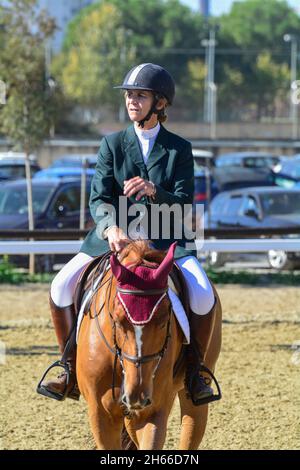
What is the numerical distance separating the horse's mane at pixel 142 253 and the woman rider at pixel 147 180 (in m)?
0.49

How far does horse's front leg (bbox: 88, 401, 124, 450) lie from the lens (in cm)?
470

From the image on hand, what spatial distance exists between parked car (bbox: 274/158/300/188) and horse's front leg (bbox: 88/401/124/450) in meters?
20.2

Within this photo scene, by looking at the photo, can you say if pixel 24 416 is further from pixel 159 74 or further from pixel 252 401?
pixel 159 74

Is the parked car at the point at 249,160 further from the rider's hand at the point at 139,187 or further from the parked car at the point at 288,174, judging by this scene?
the rider's hand at the point at 139,187

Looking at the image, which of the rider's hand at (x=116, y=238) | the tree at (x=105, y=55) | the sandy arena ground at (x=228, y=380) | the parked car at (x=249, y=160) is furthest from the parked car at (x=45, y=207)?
the tree at (x=105, y=55)

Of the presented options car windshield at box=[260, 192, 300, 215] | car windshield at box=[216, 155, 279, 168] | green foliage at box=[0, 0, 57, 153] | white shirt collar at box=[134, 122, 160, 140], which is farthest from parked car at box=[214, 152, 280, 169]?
white shirt collar at box=[134, 122, 160, 140]

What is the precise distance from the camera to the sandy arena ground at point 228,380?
650 centimetres

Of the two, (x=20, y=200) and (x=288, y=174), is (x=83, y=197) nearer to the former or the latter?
(x=20, y=200)

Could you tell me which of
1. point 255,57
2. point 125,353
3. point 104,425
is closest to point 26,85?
point 104,425

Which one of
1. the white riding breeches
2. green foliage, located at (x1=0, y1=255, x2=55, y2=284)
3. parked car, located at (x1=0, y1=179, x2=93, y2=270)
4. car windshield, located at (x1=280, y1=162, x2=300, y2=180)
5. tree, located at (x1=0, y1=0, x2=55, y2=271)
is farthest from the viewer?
car windshield, located at (x1=280, y1=162, x2=300, y2=180)

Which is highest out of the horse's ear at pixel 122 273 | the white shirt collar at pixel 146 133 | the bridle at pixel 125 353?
the white shirt collar at pixel 146 133

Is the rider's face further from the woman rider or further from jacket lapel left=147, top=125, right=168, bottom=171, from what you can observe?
jacket lapel left=147, top=125, right=168, bottom=171

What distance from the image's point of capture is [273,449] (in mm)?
6230

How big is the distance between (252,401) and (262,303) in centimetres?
506
